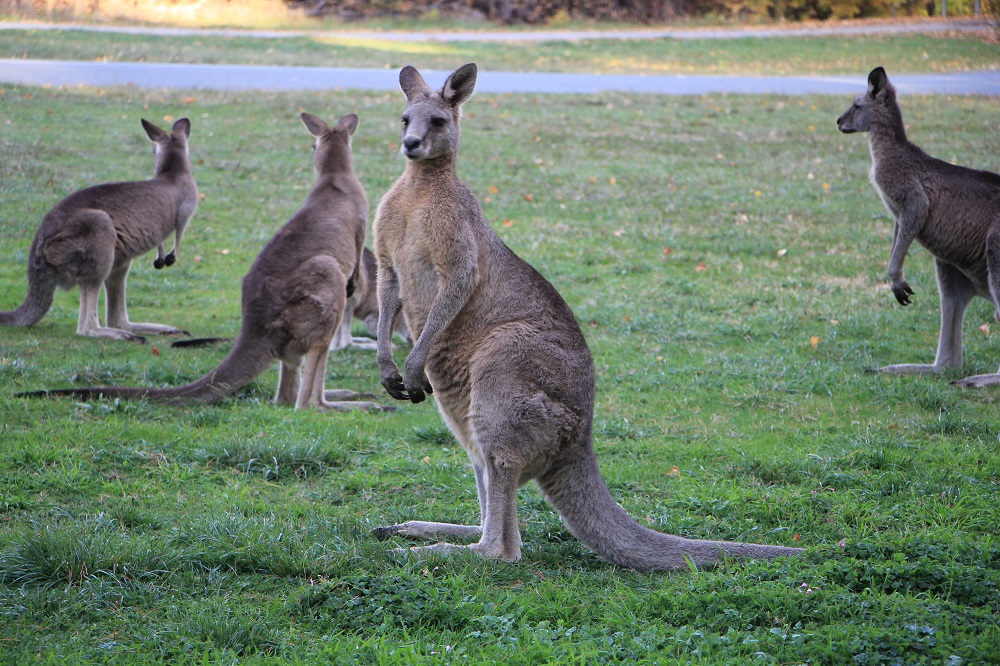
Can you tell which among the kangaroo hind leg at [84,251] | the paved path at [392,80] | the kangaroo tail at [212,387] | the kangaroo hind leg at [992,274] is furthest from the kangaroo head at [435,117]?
the paved path at [392,80]

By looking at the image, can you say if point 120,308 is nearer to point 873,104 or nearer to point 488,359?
point 488,359

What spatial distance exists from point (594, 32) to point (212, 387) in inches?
889

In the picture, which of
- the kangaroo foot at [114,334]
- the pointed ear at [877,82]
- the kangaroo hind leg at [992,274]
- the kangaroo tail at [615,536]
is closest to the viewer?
the kangaroo tail at [615,536]

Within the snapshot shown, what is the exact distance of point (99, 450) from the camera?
15.4 ft

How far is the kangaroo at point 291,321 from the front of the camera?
18.4ft

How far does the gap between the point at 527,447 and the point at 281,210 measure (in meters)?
7.85

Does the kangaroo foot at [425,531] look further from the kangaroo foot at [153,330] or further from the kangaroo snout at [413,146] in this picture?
the kangaroo foot at [153,330]

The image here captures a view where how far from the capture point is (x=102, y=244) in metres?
6.83

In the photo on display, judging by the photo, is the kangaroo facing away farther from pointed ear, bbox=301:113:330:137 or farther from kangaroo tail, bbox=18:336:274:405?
kangaroo tail, bbox=18:336:274:405

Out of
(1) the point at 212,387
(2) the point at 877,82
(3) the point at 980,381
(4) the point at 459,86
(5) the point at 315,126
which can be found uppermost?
(2) the point at 877,82

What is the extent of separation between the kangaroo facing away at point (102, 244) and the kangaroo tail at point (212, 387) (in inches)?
66.4

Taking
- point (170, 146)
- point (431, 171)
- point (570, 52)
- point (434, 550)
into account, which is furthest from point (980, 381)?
point (570, 52)

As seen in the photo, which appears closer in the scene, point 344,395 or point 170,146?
point 344,395

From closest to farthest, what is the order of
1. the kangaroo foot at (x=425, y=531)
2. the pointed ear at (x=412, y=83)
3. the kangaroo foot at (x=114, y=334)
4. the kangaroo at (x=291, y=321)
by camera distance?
the kangaroo foot at (x=425, y=531) < the pointed ear at (x=412, y=83) < the kangaroo at (x=291, y=321) < the kangaroo foot at (x=114, y=334)
